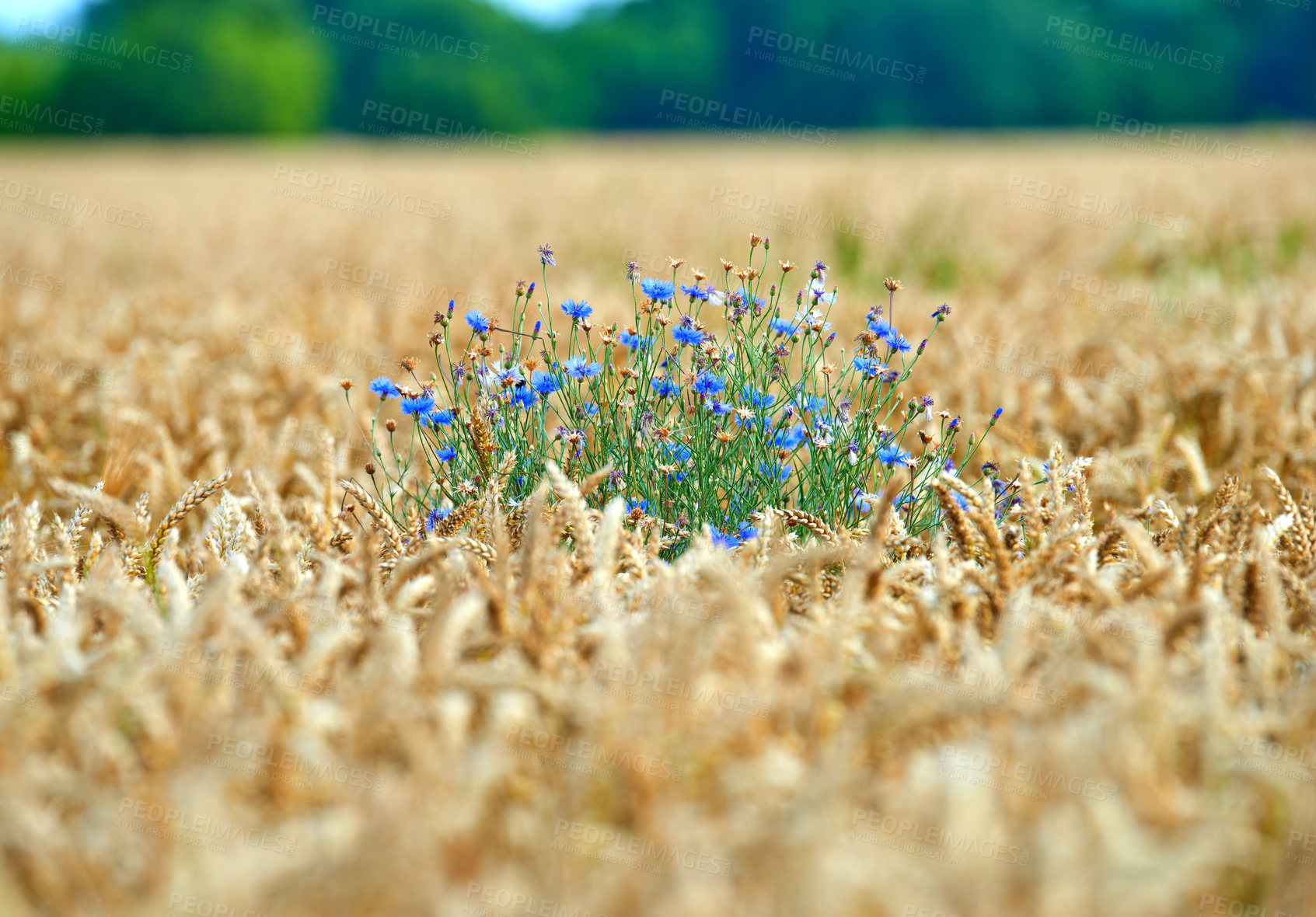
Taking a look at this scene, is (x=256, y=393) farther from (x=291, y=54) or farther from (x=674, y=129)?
(x=674, y=129)

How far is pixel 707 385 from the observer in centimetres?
200

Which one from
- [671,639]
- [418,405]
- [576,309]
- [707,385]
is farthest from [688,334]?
[671,639]

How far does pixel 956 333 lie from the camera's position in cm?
333

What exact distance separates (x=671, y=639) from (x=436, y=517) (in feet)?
2.64

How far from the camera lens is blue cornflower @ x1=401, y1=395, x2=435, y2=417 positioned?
190 cm

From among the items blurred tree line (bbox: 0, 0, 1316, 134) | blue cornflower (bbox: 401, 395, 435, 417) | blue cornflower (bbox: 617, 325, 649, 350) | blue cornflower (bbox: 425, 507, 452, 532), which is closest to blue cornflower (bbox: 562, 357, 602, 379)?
blue cornflower (bbox: 617, 325, 649, 350)

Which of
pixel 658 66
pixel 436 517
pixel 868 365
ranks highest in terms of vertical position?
pixel 658 66

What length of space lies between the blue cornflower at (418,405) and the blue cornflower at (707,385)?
48 cm

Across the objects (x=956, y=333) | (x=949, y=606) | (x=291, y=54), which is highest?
(x=291, y=54)

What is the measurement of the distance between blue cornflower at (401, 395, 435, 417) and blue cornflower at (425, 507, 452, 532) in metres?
0.20

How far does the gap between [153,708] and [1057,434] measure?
235 centimetres

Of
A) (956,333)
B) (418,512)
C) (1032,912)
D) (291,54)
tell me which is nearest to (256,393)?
(418,512)

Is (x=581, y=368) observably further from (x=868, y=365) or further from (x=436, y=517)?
(x=868, y=365)

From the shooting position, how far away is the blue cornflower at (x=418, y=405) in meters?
1.90
